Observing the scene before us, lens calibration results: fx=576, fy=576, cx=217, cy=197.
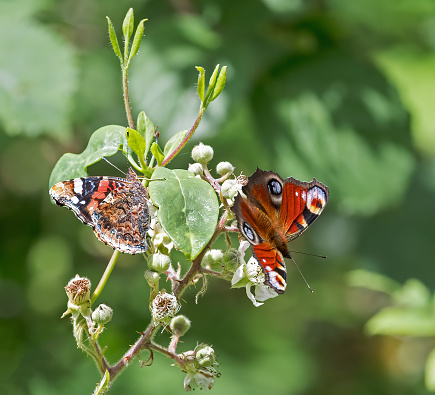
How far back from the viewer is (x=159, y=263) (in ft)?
4.64

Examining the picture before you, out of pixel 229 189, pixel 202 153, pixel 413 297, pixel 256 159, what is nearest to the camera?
pixel 229 189

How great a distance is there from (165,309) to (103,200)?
33cm

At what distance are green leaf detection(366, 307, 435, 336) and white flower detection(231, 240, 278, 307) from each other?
953mm

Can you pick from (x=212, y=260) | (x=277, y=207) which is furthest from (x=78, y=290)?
(x=277, y=207)

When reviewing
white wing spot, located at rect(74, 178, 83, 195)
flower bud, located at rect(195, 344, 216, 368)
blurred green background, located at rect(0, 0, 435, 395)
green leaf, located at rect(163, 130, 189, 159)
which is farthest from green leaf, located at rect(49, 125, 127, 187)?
blurred green background, located at rect(0, 0, 435, 395)

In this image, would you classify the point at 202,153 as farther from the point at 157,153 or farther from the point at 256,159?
the point at 256,159

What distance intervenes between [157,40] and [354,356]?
287 cm

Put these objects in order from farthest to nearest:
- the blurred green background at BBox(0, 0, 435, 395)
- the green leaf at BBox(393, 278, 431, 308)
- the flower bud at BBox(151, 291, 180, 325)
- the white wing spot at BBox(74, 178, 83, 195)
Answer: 1. the blurred green background at BBox(0, 0, 435, 395)
2. the green leaf at BBox(393, 278, 431, 308)
3. the white wing spot at BBox(74, 178, 83, 195)
4. the flower bud at BBox(151, 291, 180, 325)

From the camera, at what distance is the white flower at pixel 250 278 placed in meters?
1.47

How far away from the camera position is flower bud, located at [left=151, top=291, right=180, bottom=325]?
4.41 feet

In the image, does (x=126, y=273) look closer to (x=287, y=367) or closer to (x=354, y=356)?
(x=287, y=367)

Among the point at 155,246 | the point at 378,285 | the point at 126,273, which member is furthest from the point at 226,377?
the point at 155,246

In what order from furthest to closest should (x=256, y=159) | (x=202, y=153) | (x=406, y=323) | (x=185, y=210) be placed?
(x=256, y=159), (x=406, y=323), (x=202, y=153), (x=185, y=210)

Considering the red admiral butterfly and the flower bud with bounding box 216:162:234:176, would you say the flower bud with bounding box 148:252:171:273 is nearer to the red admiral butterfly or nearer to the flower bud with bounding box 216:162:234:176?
the red admiral butterfly
